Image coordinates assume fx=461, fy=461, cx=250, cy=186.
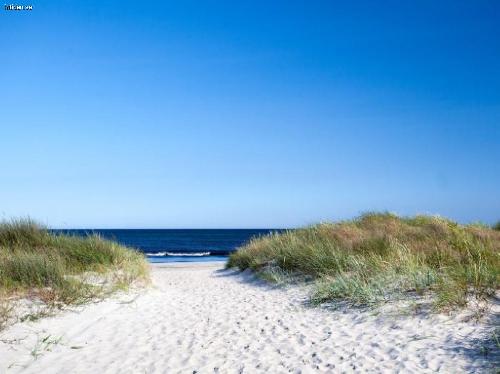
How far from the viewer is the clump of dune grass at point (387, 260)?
24.8 ft

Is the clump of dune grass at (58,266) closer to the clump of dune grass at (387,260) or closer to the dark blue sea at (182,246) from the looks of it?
the dark blue sea at (182,246)

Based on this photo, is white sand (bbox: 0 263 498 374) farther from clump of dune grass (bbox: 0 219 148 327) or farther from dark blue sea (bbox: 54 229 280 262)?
dark blue sea (bbox: 54 229 280 262)

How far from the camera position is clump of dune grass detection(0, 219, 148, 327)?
29.4 feet

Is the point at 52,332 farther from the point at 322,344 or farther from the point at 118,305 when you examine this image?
the point at 322,344

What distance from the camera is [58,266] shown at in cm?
991

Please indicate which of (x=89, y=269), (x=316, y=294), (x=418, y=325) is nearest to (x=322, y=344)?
(x=418, y=325)

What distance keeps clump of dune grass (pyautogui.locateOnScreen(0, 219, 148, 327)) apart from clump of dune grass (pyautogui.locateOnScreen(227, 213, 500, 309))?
13.7 ft

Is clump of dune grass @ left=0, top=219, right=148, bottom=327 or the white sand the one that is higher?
clump of dune grass @ left=0, top=219, right=148, bottom=327

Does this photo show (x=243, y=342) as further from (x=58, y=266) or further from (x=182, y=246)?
(x=182, y=246)

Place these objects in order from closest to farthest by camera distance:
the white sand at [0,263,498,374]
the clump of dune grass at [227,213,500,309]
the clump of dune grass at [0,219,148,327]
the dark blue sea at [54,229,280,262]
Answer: the white sand at [0,263,498,374]
the clump of dune grass at [227,213,500,309]
the clump of dune grass at [0,219,148,327]
the dark blue sea at [54,229,280,262]

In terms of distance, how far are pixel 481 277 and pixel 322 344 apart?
303 cm

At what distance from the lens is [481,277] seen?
24.2 ft

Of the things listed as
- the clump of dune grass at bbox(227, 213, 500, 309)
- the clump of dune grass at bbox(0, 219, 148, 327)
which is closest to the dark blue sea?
the clump of dune grass at bbox(0, 219, 148, 327)

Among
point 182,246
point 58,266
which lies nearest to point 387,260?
point 58,266
